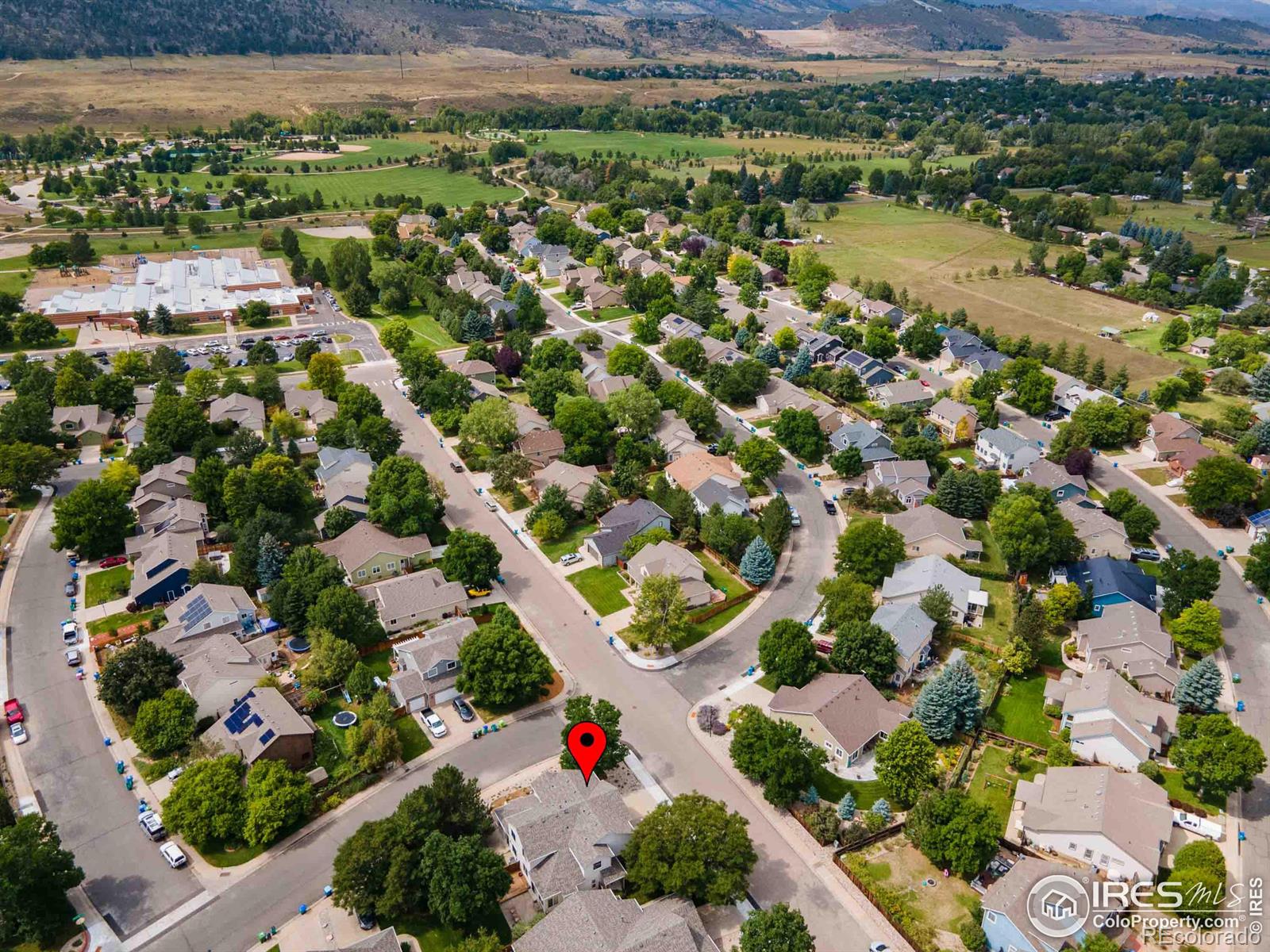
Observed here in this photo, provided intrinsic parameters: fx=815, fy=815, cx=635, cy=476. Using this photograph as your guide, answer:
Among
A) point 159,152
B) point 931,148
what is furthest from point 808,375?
point 159,152

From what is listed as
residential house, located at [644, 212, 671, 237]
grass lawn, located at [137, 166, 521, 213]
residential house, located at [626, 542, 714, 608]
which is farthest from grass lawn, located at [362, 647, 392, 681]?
grass lawn, located at [137, 166, 521, 213]

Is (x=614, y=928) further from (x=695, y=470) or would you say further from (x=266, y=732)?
(x=695, y=470)

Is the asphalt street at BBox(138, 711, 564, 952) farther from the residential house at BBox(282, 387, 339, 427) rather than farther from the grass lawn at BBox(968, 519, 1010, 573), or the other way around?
the residential house at BBox(282, 387, 339, 427)

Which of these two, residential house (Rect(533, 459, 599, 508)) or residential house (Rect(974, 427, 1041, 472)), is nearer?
residential house (Rect(533, 459, 599, 508))

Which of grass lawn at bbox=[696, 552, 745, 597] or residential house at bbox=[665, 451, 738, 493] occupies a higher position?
residential house at bbox=[665, 451, 738, 493]

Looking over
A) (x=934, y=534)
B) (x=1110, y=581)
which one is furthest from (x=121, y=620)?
(x=1110, y=581)

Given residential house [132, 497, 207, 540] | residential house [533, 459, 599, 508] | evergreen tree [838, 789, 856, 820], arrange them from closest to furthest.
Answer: evergreen tree [838, 789, 856, 820], residential house [132, 497, 207, 540], residential house [533, 459, 599, 508]

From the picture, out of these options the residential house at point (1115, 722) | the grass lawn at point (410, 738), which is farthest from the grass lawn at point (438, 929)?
the residential house at point (1115, 722)
